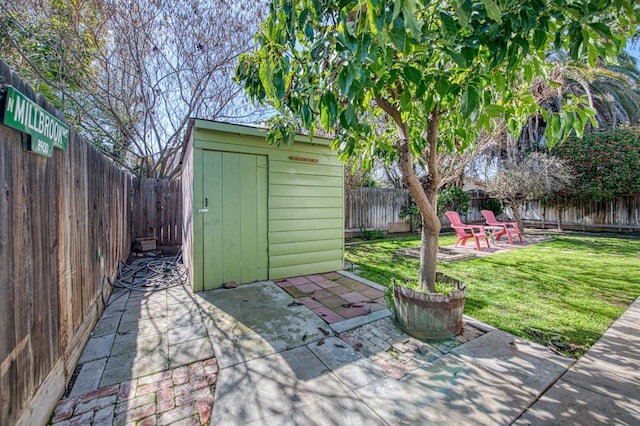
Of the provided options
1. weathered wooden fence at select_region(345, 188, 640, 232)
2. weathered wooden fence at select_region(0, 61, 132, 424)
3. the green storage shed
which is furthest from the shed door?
weathered wooden fence at select_region(345, 188, 640, 232)

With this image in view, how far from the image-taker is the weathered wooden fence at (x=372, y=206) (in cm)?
→ 880

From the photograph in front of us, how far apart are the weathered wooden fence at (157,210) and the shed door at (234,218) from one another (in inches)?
128

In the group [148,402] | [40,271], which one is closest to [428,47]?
[40,271]

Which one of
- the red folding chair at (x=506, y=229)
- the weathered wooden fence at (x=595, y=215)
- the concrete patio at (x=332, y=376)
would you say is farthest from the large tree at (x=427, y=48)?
the weathered wooden fence at (x=595, y=215)

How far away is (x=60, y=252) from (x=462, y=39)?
108 inches

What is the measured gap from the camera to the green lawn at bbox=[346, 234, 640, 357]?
261 cm

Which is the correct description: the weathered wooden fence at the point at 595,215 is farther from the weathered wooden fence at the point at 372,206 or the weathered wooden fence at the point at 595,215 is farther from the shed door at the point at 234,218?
the shed door at the point at 234,218

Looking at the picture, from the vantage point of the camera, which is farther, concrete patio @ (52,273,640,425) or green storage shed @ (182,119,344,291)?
green storage shed @ (182,119,344,291)

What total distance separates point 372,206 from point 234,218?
6.24 m

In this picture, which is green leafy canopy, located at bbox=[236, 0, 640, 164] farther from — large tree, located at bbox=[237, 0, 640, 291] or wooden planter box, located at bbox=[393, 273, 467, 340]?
wooden planter box, located at bbox=[393, 273, 467, 340]

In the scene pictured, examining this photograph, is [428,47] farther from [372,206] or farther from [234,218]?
[372,206]

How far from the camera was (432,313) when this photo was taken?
2.32m

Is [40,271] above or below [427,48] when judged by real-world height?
below

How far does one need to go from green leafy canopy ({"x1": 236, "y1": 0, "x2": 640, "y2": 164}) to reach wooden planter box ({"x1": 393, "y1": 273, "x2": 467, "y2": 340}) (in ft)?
4.46
